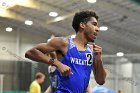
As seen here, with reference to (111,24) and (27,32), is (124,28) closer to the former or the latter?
(111,24)

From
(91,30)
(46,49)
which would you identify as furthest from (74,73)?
(91,30)

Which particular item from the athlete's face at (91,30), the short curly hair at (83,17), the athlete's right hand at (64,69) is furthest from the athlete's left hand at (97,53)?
the athlete's right hand at (64,69)

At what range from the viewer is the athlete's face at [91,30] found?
11.2 feet

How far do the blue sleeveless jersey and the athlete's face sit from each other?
162 mm

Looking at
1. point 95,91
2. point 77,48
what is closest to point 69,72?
point 77,48

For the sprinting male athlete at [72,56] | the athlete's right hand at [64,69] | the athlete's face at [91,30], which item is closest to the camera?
the athlete's right hand at [64,69]

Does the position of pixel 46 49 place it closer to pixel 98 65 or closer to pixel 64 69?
pixel 64 69

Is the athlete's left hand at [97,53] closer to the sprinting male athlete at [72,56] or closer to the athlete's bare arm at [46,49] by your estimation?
the sprinting male athlete at [72,56]

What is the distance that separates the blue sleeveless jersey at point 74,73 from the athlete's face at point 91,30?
0.53 feet

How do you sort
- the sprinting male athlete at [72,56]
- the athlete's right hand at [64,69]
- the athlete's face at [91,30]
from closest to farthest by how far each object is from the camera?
the athlete's right hand at [64,69] → the sprinting male athlete at [72,56] → the athlete's face at [91,30]

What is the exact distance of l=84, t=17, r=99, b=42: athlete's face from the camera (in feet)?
11.2

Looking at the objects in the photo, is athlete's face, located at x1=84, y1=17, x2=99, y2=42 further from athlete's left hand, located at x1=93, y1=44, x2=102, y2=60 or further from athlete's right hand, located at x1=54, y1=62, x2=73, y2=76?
athlete's right hand, located at x1=54, y1=62, x2=73, y2=76

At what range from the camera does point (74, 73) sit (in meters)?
3.29

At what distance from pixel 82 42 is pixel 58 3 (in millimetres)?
13155
